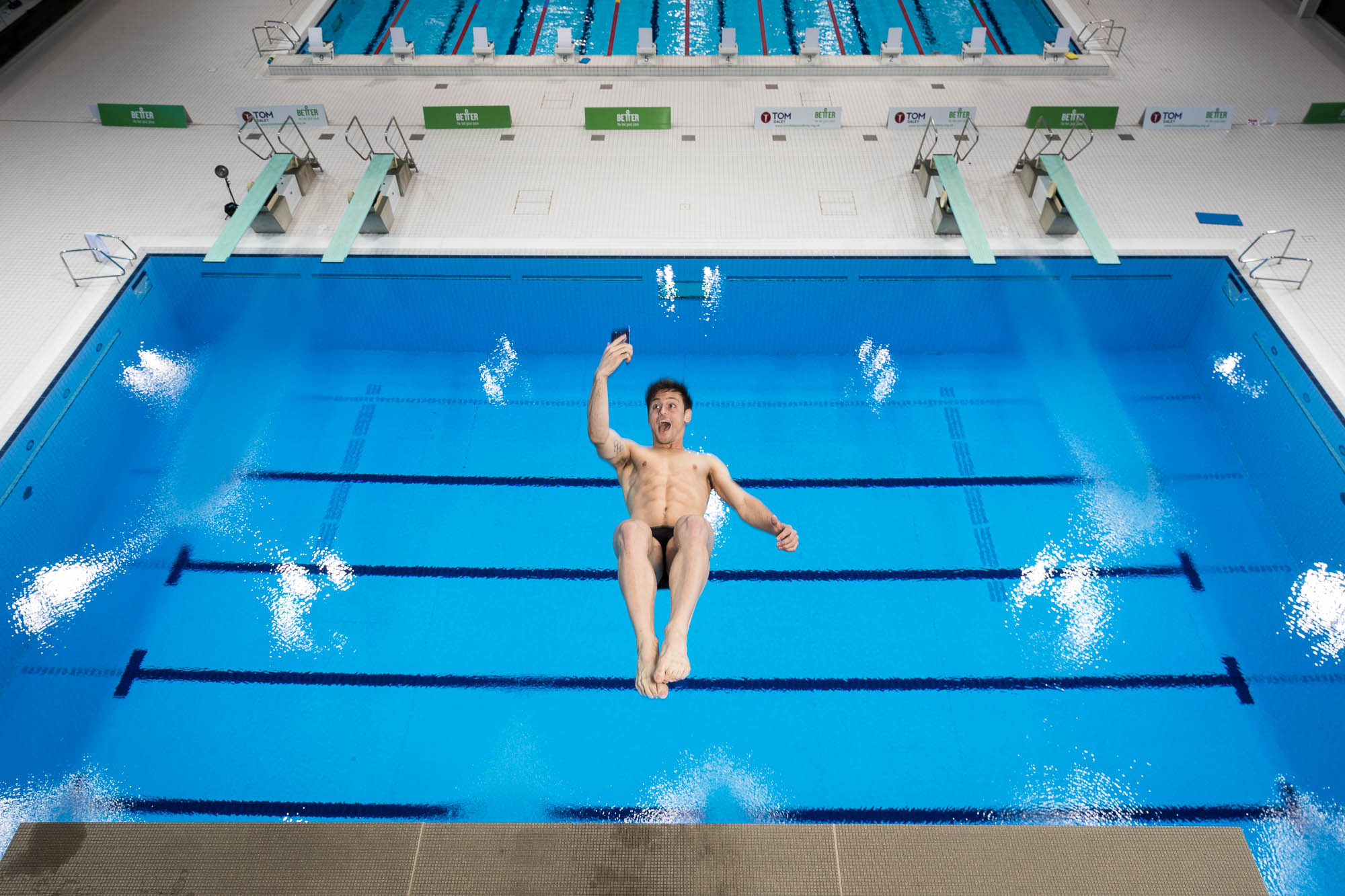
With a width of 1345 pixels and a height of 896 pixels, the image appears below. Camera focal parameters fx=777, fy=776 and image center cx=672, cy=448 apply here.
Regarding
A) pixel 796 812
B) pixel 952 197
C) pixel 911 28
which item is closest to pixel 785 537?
pixel 796 812

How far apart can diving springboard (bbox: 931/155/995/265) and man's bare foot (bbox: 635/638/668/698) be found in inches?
144

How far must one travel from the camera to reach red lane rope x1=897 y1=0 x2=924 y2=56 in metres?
8.69

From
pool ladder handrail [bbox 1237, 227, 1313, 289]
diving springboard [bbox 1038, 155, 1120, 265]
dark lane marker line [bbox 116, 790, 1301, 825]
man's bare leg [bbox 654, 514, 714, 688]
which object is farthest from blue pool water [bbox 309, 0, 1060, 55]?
dark lane marker line [bbox 116, 790, 1301, 825]

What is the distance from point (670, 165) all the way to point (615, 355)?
12.4 feet

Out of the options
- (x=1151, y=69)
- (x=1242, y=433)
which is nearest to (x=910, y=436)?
(x=1242, y=433)

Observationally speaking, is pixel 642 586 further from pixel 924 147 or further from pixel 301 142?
pixel 301 142

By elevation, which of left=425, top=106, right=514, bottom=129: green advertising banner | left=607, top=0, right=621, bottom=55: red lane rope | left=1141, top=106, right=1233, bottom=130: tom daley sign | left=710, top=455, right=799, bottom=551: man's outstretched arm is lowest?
left=710, top=455, right=799, bottom=551: man's outstretched arm

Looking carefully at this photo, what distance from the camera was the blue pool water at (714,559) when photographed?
3797mm

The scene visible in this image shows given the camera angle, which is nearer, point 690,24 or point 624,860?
point 624,860

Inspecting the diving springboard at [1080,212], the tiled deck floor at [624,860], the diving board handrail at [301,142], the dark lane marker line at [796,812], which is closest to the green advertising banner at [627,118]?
the diving board handrail at [301,142]

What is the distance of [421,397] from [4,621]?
102 inches

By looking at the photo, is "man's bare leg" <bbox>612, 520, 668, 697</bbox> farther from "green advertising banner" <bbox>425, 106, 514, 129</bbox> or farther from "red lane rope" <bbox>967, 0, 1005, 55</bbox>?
"red lane rope" <bbox>967, 0, 1005, 55</bbox>

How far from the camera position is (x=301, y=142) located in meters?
6.70

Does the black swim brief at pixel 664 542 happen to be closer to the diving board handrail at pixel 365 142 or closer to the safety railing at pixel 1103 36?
the diving board handrail at pixel 365 142
